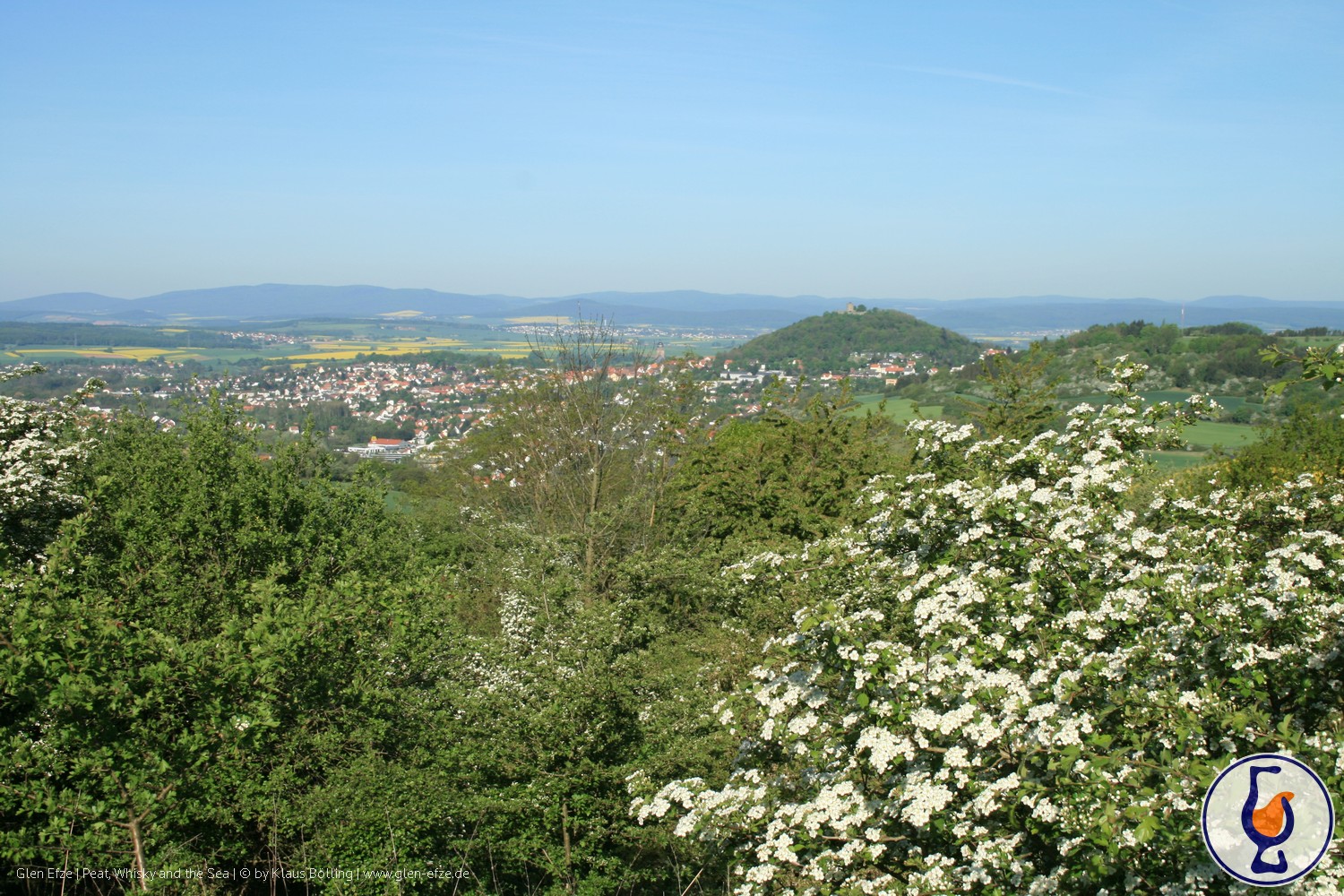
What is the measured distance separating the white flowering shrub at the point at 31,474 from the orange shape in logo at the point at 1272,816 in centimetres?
1212

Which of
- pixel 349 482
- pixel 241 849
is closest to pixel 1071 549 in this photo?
pixel 241 849

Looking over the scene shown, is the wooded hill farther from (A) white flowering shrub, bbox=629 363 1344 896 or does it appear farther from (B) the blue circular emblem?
(B) the blue circular emblem

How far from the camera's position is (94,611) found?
23.3 ft

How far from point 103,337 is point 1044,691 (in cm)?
12282

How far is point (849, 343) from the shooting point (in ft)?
280

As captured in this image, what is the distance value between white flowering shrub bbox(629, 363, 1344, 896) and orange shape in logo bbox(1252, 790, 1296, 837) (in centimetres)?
30

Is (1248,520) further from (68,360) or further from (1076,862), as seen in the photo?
(68,360)

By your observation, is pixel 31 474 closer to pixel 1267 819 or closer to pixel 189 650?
pixel 189 650

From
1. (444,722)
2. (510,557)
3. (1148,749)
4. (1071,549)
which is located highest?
(1071,549)

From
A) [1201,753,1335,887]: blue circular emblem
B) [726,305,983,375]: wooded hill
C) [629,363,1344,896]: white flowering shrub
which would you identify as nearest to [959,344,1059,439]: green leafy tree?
[629,363,1344,896]: white flowering shrub

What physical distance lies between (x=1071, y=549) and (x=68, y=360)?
269 ft

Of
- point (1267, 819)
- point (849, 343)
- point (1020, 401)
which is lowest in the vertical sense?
point (1267, 819)

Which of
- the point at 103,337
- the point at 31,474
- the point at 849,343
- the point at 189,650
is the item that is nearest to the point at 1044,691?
the point at 189,650

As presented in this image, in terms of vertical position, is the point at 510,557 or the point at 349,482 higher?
the point at 349,482
